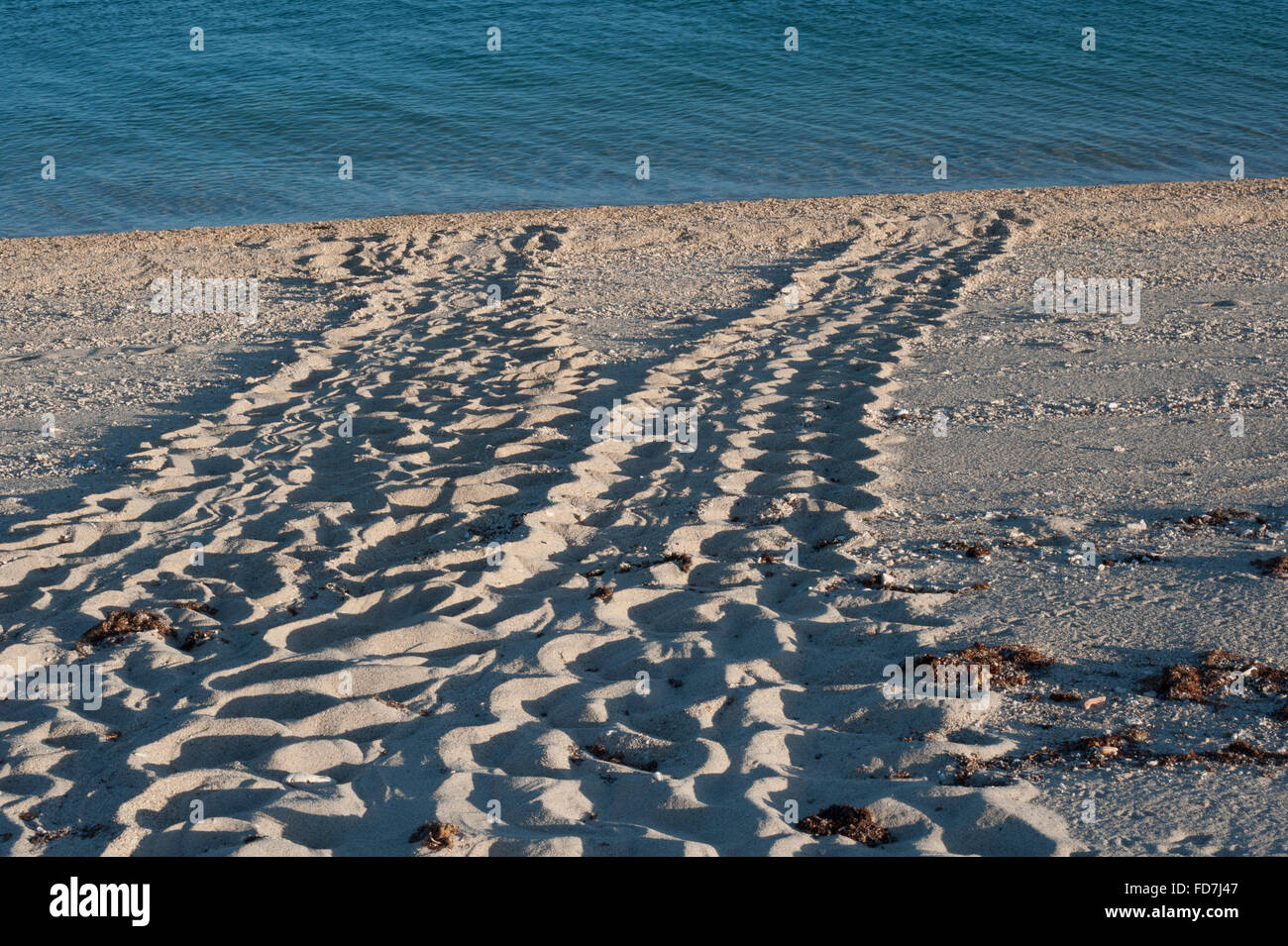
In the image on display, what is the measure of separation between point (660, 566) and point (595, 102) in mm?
14565

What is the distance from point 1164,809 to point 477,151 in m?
14.4

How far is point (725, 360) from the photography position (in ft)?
24.9

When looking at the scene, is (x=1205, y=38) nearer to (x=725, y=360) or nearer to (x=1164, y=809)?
(x=725, y=360)

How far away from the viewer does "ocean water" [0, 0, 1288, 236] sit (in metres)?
14.4

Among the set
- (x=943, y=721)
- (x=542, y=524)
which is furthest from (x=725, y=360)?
(x=943, y=721)

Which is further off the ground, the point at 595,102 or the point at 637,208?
the point at 595,102

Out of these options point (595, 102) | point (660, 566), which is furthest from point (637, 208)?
point (660, 566)

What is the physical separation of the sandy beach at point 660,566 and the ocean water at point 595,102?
5437 mm

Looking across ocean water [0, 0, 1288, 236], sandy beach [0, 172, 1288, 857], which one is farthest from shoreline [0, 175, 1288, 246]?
sandy beach [0, 172, 1288, 857]

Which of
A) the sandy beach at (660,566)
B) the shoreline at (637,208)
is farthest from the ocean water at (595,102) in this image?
the sandy beach at (660,566)

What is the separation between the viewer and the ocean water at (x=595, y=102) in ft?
47.1

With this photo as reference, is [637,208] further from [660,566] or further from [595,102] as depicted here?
[660,566]

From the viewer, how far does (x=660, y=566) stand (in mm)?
4906

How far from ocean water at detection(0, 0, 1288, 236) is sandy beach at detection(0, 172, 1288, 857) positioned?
544cm
